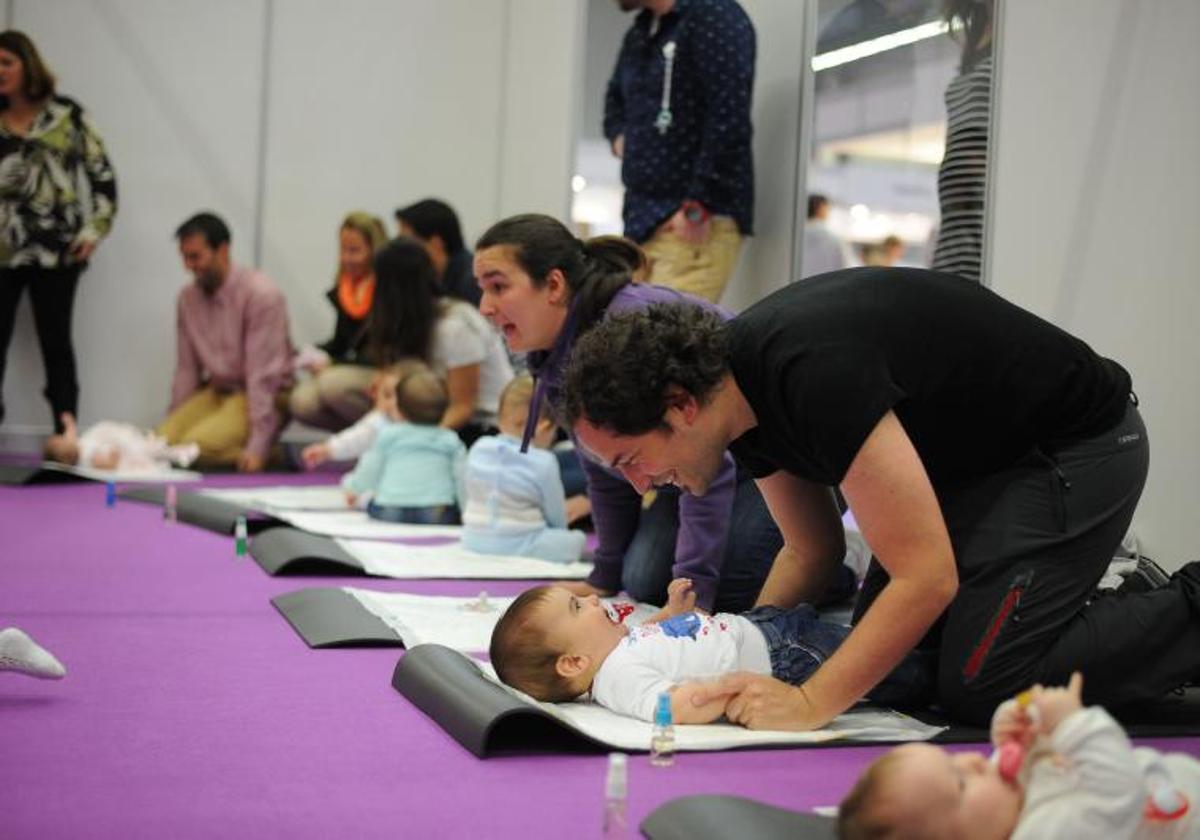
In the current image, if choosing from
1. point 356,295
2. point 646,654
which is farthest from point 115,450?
point 646,654

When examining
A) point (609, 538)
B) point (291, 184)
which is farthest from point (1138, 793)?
point (291, 184)

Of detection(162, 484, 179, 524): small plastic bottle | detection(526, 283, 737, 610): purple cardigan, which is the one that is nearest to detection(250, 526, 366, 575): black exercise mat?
detection(526, 283, 737, 610): purple cardigan

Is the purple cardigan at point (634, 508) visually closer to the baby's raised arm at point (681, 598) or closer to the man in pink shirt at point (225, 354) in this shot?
the baby's raised arm at point (681, 598)

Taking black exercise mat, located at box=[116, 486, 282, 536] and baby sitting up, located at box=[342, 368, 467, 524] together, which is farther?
baby sitting up, located at box=[342, 368, 467, 524]

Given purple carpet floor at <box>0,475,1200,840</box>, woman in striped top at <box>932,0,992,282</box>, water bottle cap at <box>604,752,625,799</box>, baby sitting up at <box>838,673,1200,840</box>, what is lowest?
purple carpet floor at <box>0,475,1200,840</box>

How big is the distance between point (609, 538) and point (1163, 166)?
1.63m

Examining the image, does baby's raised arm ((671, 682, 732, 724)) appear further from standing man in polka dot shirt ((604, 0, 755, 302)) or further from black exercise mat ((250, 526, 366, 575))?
standing man in polka dot shirt ((604, 0, 755, 302))

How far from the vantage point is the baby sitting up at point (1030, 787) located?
1484 mm

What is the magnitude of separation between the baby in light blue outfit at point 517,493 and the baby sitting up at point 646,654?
6.35 feet

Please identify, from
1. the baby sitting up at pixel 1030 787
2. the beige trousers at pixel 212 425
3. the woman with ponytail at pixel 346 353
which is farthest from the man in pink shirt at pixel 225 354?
the baby sitting up at pixel 1030 787

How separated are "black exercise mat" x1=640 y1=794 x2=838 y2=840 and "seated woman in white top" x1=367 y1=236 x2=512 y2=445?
432 centimetres

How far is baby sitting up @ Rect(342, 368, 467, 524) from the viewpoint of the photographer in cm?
541

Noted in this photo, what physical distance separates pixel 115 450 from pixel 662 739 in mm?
5623

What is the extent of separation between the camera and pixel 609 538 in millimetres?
3648
